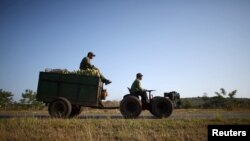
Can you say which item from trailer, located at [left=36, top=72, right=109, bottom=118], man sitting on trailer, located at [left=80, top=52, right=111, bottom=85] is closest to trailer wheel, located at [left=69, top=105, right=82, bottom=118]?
trailer, located at [left=36, top=72, right=109, bottom=118]

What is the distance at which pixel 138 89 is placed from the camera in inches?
493

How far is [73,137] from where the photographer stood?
25.0ft

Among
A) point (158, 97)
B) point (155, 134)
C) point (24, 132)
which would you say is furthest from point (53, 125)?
point (158, 97)

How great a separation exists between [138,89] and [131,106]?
0.92 metres

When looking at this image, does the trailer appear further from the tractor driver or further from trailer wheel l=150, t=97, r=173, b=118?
trailer wheel l=150, t=97, r=173, b=118

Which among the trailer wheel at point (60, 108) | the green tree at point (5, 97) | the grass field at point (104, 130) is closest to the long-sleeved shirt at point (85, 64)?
the trailer wheel at point (60, 108)

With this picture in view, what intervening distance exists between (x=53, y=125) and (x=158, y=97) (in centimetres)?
493

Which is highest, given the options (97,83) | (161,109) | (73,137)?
(97,83)

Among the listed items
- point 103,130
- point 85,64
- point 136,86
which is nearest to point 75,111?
point 85,64

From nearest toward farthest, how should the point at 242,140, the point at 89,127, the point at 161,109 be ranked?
1. the point at 242,140
2. the point at 89,127
3. the point at 161,109

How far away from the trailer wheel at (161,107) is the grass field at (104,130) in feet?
6.76

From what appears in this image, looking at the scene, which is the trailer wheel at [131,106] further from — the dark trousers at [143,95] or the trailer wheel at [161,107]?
the trailer wheel at [161,107]

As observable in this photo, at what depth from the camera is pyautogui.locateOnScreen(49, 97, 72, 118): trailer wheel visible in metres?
11.2

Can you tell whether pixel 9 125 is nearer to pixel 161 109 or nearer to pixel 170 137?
pixel 170 137
